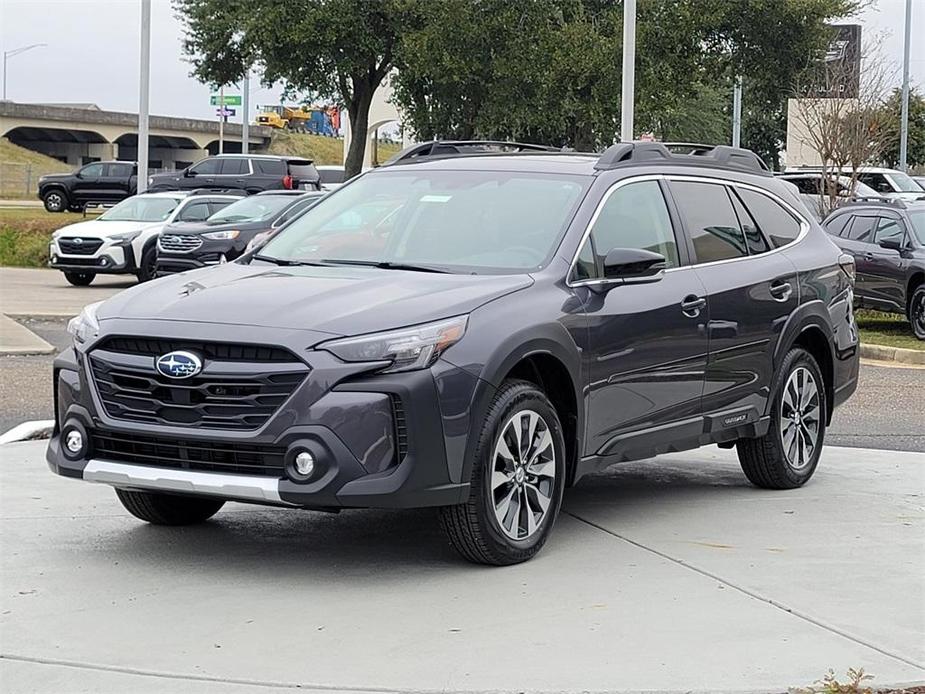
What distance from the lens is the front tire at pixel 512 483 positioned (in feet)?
21.0

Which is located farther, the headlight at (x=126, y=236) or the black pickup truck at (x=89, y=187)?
the black pickup truck at (x=89, y=187)

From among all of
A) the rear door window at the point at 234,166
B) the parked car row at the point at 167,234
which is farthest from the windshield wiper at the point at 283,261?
the rear door window at the point at 234,166

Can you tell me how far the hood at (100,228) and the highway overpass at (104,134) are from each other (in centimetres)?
7916

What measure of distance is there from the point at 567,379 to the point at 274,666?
231 centimetres

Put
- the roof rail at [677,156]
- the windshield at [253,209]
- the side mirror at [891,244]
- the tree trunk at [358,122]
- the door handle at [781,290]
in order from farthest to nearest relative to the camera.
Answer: the tree trunk at [358,122], the windshield at [253,209], the side mirror at [891,244], the door handle at [781,290], the roof rail at [677,156]

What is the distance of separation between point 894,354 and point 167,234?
455 inches

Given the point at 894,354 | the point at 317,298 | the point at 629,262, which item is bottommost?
the point at 894,354

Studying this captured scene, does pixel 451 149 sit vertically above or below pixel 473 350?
above

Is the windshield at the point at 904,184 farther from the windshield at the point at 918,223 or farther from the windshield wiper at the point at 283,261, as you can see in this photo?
the windshield wiper at the point at 283,261

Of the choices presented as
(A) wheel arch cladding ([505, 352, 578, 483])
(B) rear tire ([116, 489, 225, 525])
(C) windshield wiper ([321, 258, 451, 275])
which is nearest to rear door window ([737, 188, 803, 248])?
(A) wheel arch cladding ([505, 352, 578, 483])

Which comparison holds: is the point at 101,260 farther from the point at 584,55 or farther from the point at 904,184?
the point at 904,184

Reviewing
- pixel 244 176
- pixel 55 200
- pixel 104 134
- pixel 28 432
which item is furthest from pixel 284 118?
pixel 28 432

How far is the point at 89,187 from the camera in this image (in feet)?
166

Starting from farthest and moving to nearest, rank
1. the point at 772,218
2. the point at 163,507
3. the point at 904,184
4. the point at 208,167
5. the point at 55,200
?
1. the point at 55,200
2. the point at 208,167
3. the point at 904,184
4. the point at 772,218
5. the point at 163,507
